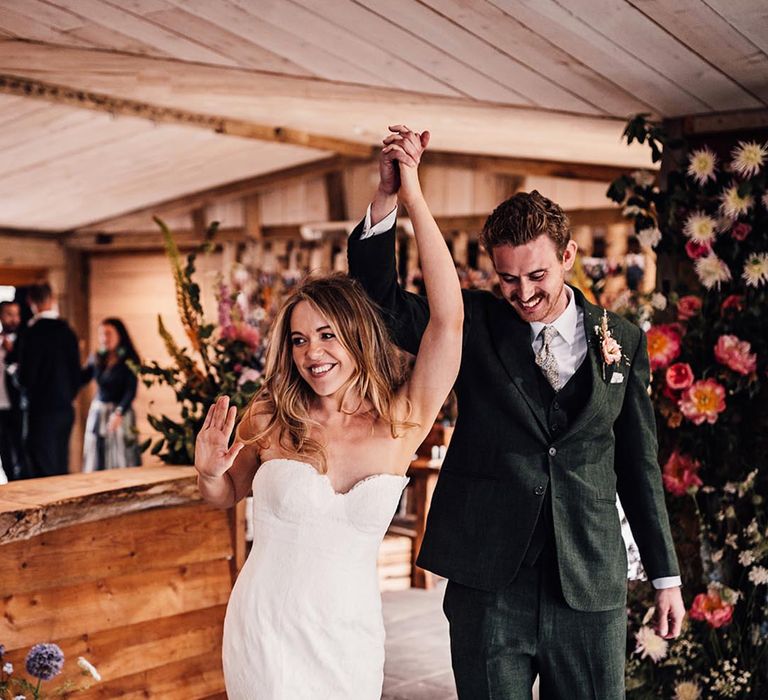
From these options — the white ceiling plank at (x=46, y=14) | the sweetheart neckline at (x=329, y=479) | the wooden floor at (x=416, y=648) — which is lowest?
the wooden floor at (x=416, y=648)

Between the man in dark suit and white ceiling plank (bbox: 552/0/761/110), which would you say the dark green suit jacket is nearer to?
white ceiling plank (bbox: 552/0/761/110)

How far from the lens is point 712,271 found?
11.7 ft

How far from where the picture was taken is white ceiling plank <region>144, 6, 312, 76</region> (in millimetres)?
3191

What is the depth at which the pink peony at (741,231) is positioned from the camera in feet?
11.7

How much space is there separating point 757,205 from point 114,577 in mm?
2347

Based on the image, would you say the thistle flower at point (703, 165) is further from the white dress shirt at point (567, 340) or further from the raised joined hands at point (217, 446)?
the raised joined hands at point (217, 446)

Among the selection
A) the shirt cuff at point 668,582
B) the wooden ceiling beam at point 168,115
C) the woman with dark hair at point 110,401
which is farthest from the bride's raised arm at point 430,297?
the woman with dark hair at point 110,401

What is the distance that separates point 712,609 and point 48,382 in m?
5.17

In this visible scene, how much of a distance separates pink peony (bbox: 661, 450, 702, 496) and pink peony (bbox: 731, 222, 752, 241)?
0.73 meters

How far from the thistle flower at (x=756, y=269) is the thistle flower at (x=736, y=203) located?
0.15 m

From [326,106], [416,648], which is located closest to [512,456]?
[416,648]

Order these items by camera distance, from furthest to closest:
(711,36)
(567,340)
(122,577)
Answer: (122,577)
(711,36)
(567,340)

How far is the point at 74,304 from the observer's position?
416 inches

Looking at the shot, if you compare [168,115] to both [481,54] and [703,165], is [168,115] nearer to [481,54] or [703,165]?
[481,54]
